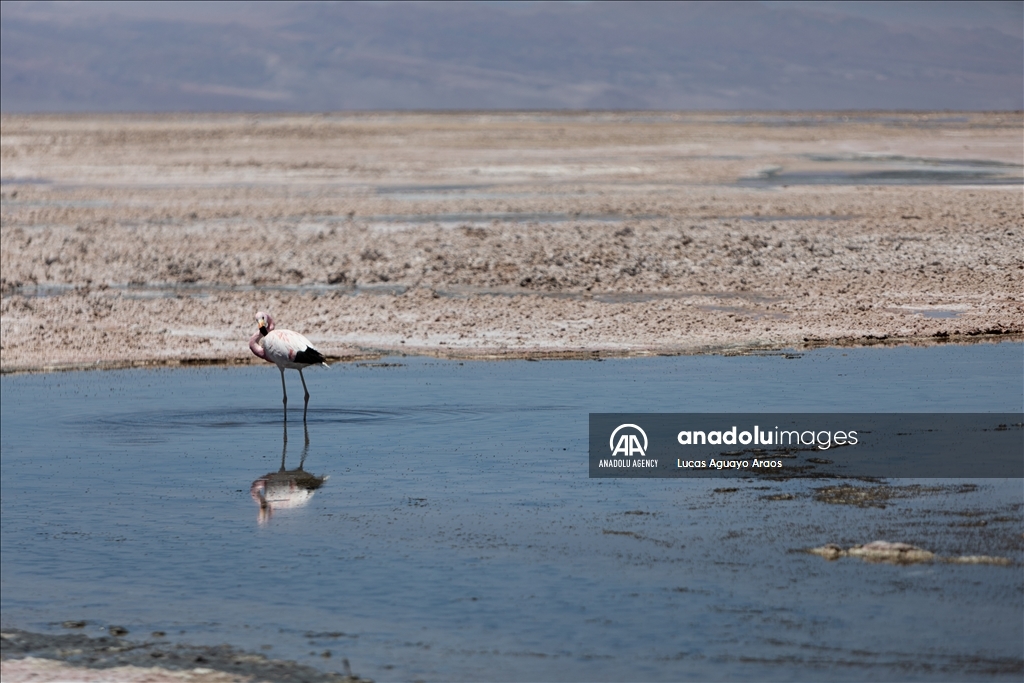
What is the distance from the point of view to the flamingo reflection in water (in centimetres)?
1083

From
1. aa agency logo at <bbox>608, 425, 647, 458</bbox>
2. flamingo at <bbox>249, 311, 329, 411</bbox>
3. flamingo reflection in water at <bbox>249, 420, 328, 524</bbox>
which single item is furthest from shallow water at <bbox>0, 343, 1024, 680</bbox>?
flamingo at <bbox>249, 311, 329, 411</bbox>

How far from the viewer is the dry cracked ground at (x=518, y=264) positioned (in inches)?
730

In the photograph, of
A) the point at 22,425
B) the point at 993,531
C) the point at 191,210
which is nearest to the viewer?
the point at 993,531

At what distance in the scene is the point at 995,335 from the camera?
698 inches

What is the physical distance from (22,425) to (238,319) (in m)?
6.42

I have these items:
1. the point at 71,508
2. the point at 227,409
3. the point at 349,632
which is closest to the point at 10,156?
the point at 227,409

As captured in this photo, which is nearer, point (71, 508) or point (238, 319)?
point (71, 508)

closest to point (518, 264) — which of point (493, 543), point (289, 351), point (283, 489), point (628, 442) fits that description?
point (289, 351)

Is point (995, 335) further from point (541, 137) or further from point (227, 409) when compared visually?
point (541, 137)

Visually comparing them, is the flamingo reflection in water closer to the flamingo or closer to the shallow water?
the shallow water

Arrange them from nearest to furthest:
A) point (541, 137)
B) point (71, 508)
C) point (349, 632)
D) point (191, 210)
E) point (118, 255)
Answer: point (349, 632) < point (71, 508) < point (118, 255) < point (191, 210) < point (541, 137)

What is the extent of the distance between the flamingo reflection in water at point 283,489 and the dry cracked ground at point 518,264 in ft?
19.9

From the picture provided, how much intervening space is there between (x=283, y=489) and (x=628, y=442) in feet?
10.1

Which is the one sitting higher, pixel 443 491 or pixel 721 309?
pixel 721 309
